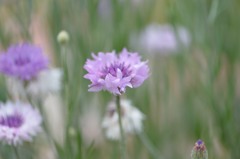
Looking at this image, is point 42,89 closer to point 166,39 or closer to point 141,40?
point 141,40

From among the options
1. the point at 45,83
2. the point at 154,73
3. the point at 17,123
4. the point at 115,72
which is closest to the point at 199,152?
the point at 115,72

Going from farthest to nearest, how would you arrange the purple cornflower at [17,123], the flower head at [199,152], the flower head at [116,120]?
the flower head at [116,120]
the purple cornflower at [17,123]
the flower head at [199,152]

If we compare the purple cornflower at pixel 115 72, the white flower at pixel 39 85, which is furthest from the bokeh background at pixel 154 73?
the purple cornflower at pixel 115 72

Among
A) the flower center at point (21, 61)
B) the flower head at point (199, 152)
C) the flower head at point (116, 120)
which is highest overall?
the flower center at point (21, 61)

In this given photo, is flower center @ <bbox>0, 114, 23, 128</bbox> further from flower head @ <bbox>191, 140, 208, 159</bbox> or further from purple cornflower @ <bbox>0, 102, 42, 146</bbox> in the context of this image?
flower head @ <bbox>191, 140, 208, 159</bbox>

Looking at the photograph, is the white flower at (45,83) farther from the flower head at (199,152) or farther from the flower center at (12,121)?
the flower head at (199,152)

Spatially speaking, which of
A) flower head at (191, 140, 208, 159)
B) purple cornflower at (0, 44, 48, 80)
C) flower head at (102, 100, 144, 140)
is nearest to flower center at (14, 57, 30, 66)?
purple cornflower at (0, 44, 48, 80)

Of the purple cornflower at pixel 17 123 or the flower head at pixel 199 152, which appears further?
the purple cornflower at pixel 17 123

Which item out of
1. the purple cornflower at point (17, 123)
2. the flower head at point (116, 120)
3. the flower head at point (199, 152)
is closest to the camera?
the flower head at point (199, 152)
